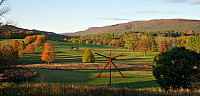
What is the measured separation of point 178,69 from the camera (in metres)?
18.1

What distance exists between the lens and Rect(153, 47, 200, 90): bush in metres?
18.1

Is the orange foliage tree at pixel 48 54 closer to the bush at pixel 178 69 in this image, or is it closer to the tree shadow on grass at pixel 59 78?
the tree shadow on grass at pixel 59 78

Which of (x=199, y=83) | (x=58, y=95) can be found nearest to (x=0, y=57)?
(x=58, y=95)

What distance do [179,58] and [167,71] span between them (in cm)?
177

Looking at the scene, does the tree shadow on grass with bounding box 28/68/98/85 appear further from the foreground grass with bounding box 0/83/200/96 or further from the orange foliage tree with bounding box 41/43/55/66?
the orange foliage tree with bounding box 41/43/55/66

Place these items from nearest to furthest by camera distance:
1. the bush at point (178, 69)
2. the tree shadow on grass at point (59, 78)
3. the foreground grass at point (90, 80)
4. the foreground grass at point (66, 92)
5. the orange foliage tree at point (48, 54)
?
the foreground grass at point (66, 92)
the bush at point (178, 69)
the foreground grass at point (90, 80)
the tree shadow on grass at point (59, 78)
the orange foliage tree at point (48, 54)

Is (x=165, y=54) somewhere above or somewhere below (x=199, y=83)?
above

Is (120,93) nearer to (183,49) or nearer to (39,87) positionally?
(39,87)

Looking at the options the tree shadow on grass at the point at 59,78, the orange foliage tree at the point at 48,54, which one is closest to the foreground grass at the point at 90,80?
the tree shadow on grass at the point at 59,78

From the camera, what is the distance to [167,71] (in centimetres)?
1827

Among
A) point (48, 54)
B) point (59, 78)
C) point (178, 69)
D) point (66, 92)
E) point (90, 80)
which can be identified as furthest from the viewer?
point (48, 54)

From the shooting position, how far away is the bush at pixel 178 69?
1809cm

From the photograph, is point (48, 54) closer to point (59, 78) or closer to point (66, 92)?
point (59, 78)

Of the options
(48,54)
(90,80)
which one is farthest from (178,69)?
(48,54)
